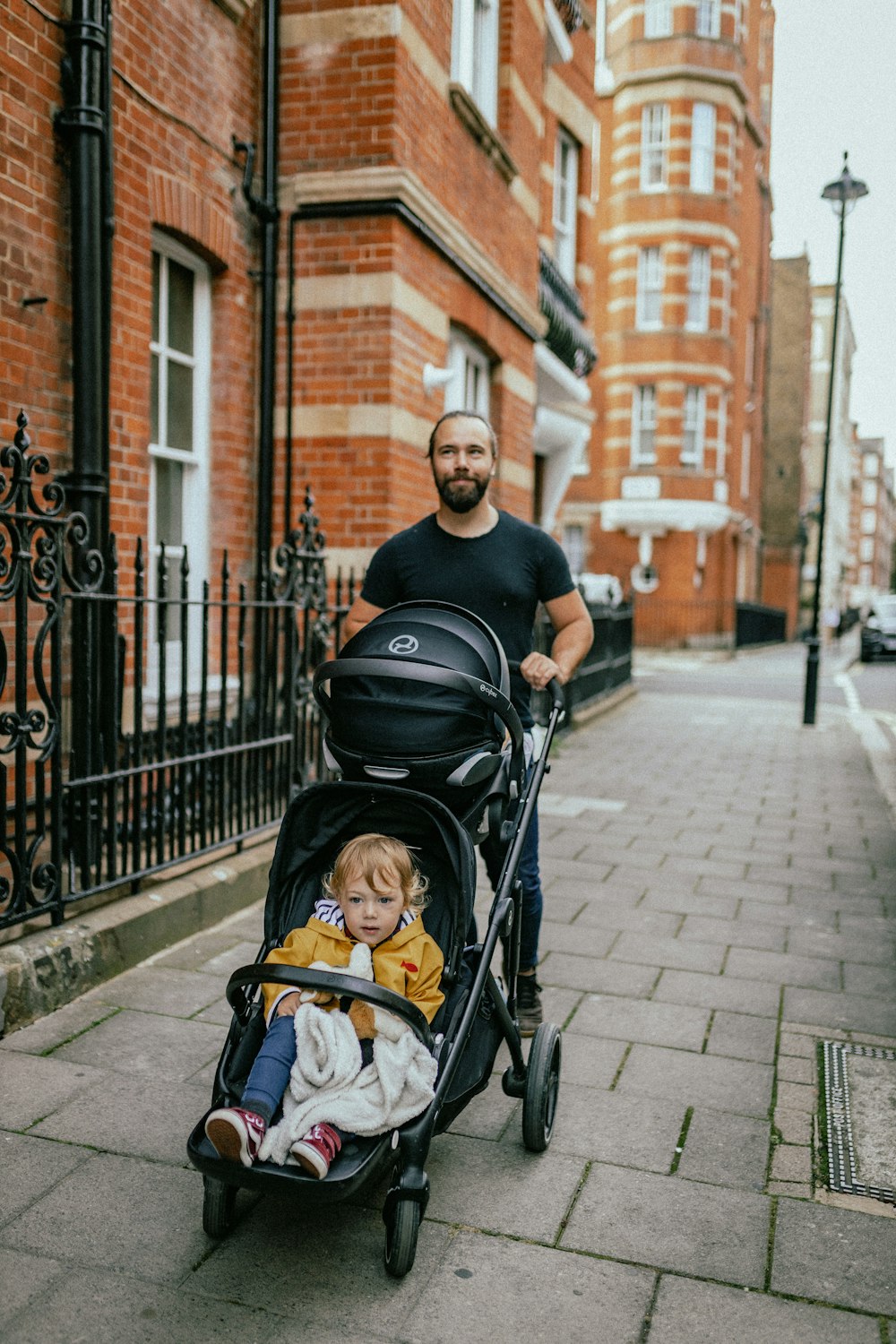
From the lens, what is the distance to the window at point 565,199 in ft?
45.2

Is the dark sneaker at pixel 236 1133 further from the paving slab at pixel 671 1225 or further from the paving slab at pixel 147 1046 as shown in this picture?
the paving slab at pixel 147 1046

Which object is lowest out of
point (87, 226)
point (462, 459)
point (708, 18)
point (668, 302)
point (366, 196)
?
point (462, 459)

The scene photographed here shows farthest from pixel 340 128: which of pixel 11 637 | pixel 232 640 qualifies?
pixel 11 637

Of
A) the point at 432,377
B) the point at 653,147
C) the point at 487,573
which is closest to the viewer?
the point at 487,573

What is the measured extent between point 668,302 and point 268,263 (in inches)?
982

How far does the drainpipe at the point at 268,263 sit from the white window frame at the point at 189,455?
16.0 inches

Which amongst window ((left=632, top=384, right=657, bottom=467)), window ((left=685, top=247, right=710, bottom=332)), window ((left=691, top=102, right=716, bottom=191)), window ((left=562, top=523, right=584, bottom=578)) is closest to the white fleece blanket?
window ((left=632, top=384, right=657, bottom=467))

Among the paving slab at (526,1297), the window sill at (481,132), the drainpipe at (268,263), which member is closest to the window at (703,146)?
the window sill at (481,132)

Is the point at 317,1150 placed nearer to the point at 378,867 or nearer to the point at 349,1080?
the point at 349,1080

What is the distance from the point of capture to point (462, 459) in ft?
12.0

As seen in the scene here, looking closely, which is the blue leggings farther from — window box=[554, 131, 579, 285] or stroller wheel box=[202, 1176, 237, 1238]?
window box=[554, 131, 579, 285]

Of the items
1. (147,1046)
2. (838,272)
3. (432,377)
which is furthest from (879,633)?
(147,1046)

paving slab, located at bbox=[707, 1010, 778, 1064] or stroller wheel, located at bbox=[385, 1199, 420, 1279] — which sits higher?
stroller wheel, located at bbox=[385, 1199, 420, 1279]

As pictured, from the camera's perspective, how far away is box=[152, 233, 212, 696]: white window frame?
6609mm
